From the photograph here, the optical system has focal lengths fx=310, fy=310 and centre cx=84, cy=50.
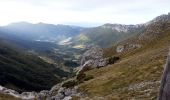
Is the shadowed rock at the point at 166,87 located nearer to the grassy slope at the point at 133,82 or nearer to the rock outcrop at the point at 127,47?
the grassy slope at the point at 133,82

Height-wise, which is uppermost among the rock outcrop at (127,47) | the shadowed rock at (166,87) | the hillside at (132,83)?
the shadowed rock at (166,87)

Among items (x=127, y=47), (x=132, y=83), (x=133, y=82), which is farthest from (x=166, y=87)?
(x=127, y=47)

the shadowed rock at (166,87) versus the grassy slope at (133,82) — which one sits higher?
the shadowed rock at (166,87)

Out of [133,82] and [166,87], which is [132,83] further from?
[166,87]

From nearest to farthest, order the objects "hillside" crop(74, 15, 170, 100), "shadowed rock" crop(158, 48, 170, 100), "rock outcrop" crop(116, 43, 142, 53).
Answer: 1. "shadowed rock" crop(158, 48, 170, 100)
2. "hillside" crop(74, 15, 170, 100)
3. "rock outcrop" crop(116, 43, 142, 53)

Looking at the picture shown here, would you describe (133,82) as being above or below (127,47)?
below

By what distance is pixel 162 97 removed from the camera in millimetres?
25203

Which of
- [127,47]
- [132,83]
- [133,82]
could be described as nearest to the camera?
[132,83]

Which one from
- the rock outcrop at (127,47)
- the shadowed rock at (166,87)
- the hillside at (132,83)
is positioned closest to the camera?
the shadowed rock at (166,87)

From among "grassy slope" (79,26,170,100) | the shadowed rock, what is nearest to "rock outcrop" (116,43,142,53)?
"grassy slope" (79,26,170,100)

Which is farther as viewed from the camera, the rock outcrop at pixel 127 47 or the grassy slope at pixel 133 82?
the rock outcrop at pixel 127 47

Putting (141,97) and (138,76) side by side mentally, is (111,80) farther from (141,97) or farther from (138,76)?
(141,97)

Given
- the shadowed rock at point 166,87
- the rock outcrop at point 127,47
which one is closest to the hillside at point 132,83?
the shadowed rock at point 166,87

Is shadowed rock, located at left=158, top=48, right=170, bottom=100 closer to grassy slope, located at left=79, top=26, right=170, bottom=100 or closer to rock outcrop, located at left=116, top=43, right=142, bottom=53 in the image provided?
grassy slope, located at left=79, top=26, right=170, bottom=100
